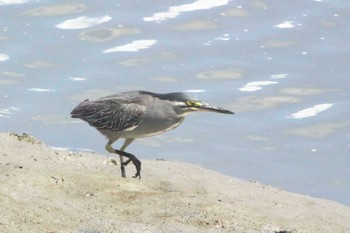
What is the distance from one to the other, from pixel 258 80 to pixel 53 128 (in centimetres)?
288

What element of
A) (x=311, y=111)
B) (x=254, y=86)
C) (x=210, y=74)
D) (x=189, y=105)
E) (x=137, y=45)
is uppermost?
(x=189, y=105)

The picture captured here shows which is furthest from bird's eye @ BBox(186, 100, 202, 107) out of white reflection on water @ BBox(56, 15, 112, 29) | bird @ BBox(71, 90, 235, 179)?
white reflection on water @ BBox(56, 15, 112, 29)

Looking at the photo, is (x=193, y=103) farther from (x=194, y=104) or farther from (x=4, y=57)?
(x=4, y=57)

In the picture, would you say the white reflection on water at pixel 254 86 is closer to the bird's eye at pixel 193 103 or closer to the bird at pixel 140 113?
the bird at pixel 140 113

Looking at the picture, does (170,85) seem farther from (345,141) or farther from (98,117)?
(98,117)

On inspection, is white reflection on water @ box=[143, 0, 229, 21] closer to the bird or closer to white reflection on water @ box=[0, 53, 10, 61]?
white reflection on water @ box=[0, 53, 10, 61]

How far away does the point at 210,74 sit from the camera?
48.5 ft

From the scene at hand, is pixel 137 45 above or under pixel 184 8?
under

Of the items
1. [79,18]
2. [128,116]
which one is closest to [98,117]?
[128,116]

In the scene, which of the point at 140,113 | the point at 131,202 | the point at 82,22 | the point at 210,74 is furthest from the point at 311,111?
the point at 131,202

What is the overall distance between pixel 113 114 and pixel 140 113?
257mm

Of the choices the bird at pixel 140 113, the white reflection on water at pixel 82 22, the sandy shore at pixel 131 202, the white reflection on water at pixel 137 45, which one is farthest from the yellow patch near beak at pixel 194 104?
the white reflection on water at pixel 82 22

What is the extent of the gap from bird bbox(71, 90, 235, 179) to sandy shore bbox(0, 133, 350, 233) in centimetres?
A: 42

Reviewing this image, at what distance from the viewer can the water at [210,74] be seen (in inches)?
527
